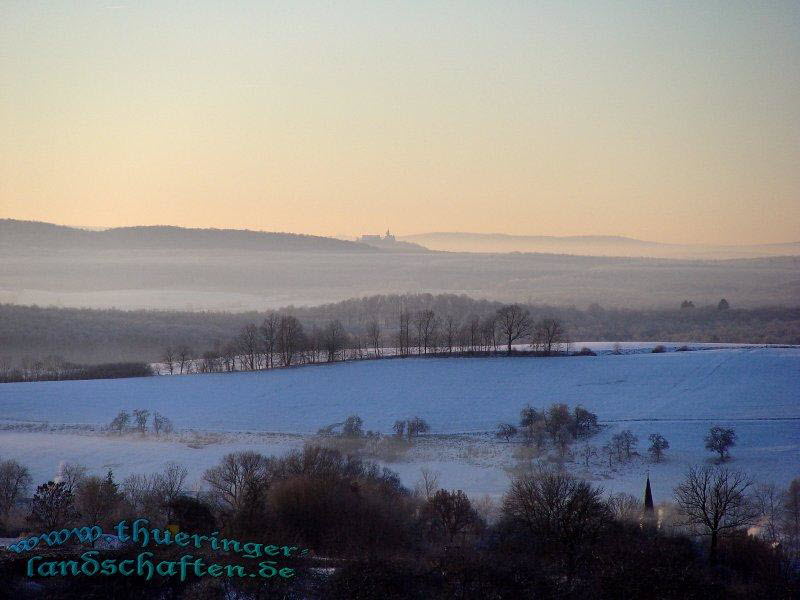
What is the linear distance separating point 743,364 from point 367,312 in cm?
4511

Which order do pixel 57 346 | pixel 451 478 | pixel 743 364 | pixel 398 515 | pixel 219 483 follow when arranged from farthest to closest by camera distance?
pixel 57 346
pixel 743 364
pixel 451 478
pixel 219 483
pixel 398 515

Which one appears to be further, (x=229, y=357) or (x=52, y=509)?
(x=229, y=357)

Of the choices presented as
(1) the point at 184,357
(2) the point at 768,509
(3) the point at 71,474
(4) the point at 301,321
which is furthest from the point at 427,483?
(4) the point at 301,321

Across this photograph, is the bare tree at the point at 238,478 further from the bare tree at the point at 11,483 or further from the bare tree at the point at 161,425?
the bare tree at the point at 161,425

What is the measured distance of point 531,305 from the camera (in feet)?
283

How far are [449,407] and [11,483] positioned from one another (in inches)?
927

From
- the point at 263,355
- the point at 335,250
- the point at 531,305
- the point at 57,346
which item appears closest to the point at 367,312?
the point at 531,305

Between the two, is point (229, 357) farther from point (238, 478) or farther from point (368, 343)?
point (238, 478)

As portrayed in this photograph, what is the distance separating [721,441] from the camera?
34031 millimetres

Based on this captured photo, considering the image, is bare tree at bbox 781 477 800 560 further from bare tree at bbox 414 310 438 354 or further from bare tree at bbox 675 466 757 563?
bare tree at bbox 414 310 438 354

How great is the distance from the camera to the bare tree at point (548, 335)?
58.8 meters

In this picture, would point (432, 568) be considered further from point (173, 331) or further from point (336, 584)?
point (173, 331)

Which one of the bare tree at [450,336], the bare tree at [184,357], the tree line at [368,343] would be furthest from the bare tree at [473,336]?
the bare tree at [184,357]

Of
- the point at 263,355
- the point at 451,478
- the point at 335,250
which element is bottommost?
the point at 451,478
